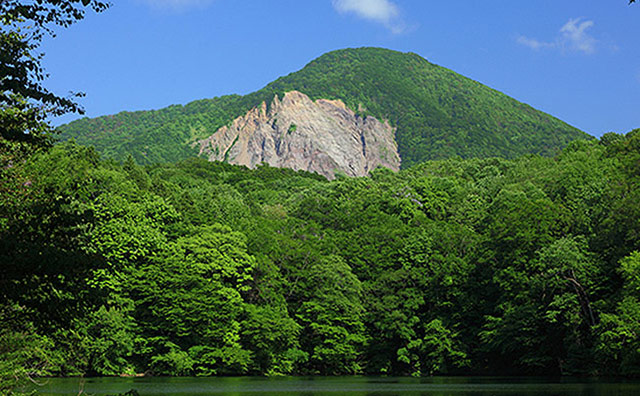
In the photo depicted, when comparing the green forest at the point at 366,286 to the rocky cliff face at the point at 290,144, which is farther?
the rocky cliff face at the point at 290,144

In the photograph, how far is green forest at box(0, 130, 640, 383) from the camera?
173 feet

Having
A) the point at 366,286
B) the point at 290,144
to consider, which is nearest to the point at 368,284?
the point at 366,286

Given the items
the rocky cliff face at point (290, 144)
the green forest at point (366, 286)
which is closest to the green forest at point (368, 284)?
the green forest at point (366, 286)

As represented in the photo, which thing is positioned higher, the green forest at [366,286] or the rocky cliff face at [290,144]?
the rocky cliff face at [290,144]

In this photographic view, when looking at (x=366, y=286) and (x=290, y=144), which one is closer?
(x=366, y=286)

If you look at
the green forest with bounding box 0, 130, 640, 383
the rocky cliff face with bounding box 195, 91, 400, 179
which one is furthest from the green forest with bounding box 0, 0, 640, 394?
the rocky cliff face with bounding box 195, 91, 400, 179

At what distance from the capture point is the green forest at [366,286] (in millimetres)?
52656

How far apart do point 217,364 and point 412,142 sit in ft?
482

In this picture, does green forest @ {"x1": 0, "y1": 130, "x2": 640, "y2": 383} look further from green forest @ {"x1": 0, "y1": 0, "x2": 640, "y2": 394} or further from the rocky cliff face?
the rocky cliff face

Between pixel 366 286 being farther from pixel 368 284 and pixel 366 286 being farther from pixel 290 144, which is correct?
pixel 290 144

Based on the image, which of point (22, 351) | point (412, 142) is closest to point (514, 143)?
point (412, 142)

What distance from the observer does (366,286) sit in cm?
6844

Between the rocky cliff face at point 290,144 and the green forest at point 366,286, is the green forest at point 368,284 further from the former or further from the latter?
the rocky cliff face at point 290,144

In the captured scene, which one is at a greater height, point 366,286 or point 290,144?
point 290,144
